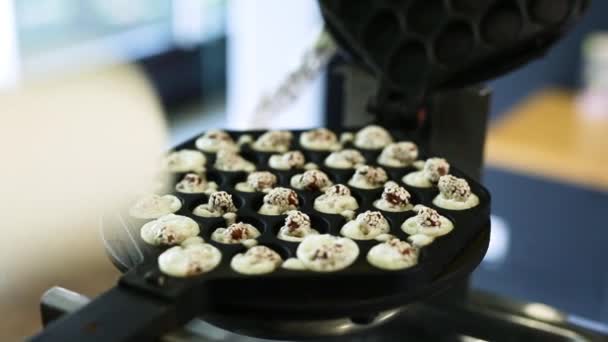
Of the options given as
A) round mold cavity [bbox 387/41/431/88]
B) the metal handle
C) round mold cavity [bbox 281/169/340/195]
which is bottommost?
the metal handle

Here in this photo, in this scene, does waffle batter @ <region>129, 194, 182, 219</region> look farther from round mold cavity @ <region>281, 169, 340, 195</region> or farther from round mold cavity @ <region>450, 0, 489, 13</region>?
round mold cavity @ <region>450, 0, 489, 13</region>

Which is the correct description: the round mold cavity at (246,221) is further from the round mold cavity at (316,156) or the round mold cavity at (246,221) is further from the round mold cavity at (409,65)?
the round mold cavity at (409,65)

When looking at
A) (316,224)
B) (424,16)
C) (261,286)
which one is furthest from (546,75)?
(261,286)

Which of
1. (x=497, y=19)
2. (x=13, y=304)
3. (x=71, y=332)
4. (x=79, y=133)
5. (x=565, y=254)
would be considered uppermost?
(x=497, y=19)

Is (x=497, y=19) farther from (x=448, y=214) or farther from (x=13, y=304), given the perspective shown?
(x=13, y=304)

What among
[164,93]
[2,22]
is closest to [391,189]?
[2,22]

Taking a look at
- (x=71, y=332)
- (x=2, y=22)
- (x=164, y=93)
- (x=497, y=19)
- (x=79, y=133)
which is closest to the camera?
(x=71, y=332)

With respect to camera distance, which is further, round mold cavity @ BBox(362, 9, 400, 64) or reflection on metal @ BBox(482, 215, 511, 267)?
reflection on metal @ BBox(482, 215, 511, 267)

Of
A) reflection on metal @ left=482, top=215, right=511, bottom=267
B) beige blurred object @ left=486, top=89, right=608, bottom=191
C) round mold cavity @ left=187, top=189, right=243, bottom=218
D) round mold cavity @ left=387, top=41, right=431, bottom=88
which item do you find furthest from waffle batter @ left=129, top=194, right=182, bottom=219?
reflection on metal @ left=482, top=215, right=511, bottom=267

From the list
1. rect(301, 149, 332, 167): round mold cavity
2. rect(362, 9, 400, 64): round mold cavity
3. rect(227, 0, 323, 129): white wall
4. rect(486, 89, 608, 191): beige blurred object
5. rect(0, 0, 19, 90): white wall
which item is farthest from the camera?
rect(0, 0, 19, 90): white wall
